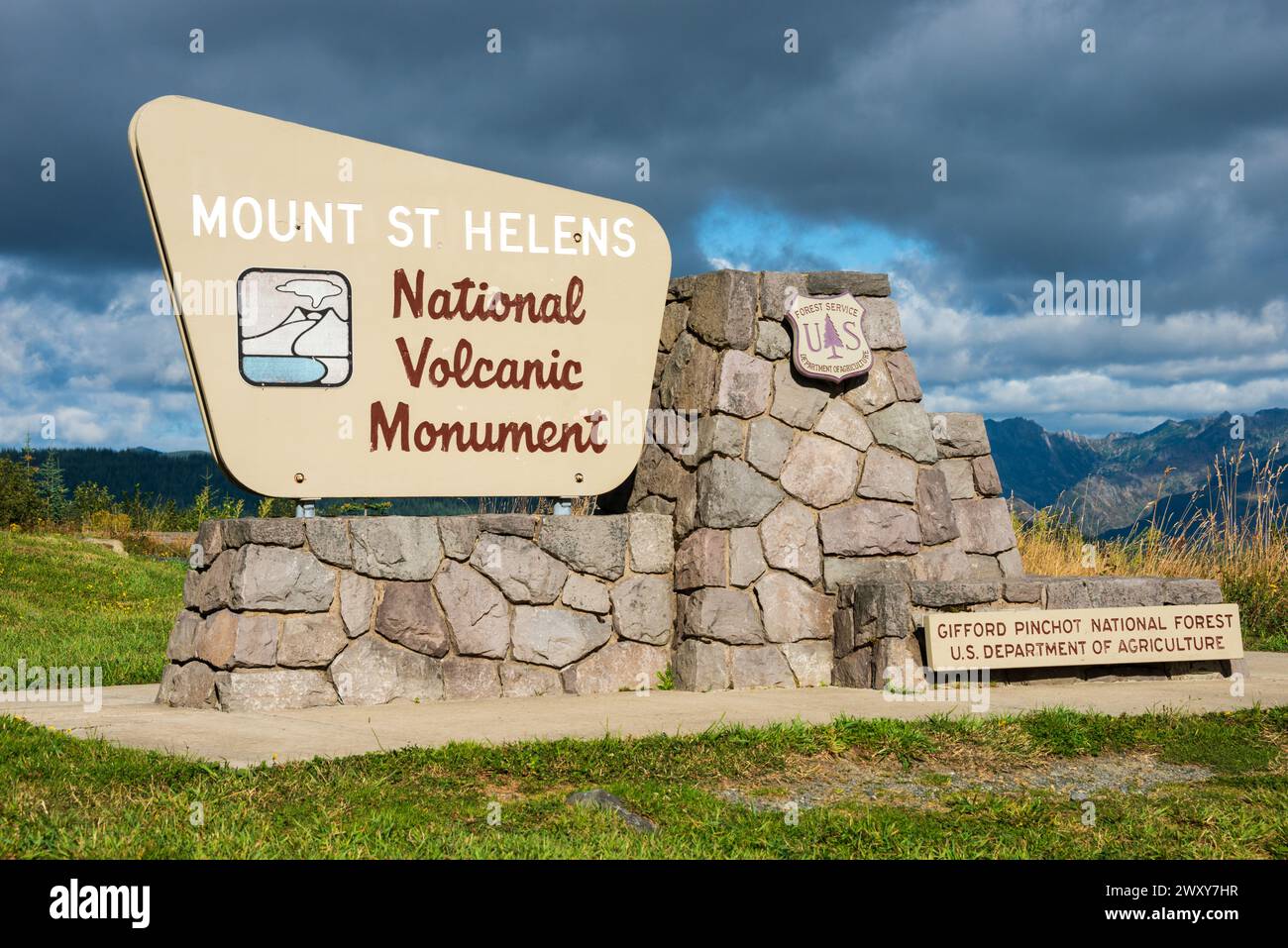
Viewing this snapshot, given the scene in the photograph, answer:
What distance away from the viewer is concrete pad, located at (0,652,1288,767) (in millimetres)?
6840

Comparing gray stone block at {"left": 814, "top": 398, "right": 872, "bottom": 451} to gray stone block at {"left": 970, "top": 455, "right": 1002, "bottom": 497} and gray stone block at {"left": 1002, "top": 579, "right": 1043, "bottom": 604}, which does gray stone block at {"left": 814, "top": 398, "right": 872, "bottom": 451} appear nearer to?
gray stone block at {"left": 1002, "top": 579, "right": 1043, "bottom": 604}

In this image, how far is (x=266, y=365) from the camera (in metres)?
8.54

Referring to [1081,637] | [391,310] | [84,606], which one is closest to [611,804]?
[391,310]

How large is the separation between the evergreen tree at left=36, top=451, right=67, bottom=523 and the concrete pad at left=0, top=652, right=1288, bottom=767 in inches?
666

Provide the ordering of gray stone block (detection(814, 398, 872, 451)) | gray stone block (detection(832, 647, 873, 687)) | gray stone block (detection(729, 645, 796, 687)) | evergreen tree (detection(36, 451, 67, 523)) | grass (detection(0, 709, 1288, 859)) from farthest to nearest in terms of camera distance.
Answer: evergreen tree (detection(36, 451, 67, 523)), gray stone block (detection(814, 398, 872, 451)), gray stone block (detection(729, 645, 796, 687)), gray stone block (detection(832, 647, 873, 687)), grass (detection(0, 709, 1288, 859))

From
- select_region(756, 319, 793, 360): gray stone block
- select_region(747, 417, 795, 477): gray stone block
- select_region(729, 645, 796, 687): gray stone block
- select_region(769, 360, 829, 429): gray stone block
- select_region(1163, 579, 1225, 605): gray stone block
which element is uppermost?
select_region(756, 319, 793, 360): gray stone block

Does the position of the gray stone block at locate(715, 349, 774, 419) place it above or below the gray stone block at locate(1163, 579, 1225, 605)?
above

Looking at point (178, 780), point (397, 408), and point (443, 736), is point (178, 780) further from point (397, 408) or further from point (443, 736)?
point (397, 408)

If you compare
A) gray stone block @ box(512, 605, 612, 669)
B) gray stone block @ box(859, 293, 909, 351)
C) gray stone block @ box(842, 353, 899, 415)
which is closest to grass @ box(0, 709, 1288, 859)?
gray stone block @ box(512, 605, 612, 669)

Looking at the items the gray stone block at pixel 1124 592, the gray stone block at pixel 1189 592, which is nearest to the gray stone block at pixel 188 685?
the gray stone block at pixel 1124 592

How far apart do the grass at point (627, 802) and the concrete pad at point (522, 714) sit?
40cm

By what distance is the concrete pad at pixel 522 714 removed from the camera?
684 cm

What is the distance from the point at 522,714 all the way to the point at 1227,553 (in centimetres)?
992

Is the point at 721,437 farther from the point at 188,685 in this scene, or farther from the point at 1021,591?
the point at 188,685
